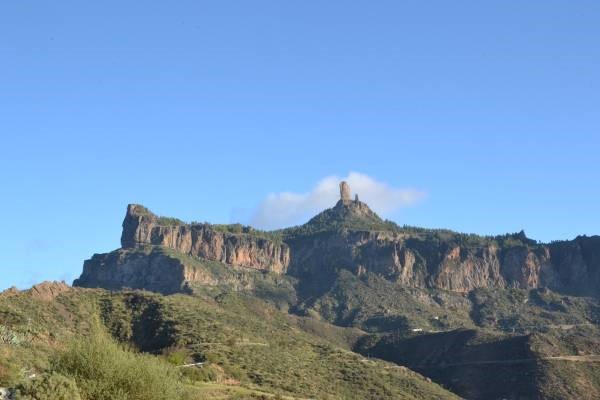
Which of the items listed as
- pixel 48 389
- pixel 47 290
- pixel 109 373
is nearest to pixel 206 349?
pixel 47 290

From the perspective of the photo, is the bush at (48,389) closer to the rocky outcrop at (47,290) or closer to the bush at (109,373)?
the bush at (109,373)

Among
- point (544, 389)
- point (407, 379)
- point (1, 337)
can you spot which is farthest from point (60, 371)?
point (544, 389)

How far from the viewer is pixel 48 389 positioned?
41531 millimetres

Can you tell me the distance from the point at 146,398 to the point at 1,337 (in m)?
32.9

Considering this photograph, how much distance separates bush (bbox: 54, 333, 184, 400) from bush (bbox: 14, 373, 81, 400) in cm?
260

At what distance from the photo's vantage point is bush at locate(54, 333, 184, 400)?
150 feet

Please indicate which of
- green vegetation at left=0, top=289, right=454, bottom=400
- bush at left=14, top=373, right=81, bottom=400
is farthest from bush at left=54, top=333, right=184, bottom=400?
bush at left=14, top=373, right=81, bottom=400

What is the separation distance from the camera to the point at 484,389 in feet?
481

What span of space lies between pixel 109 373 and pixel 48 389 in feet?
16.6

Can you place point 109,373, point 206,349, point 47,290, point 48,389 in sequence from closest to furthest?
point 48,389 < point 109,373 < point 206,349 < point 47,290

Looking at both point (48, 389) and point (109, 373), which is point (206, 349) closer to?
point (109, 373)

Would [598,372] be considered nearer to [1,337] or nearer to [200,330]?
[200,330]

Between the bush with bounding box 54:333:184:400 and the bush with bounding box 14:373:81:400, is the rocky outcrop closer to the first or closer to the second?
the bush with bounding box 54:333:184:400

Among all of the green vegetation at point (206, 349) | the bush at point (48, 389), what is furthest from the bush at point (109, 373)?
the bush at point (48, 389)
